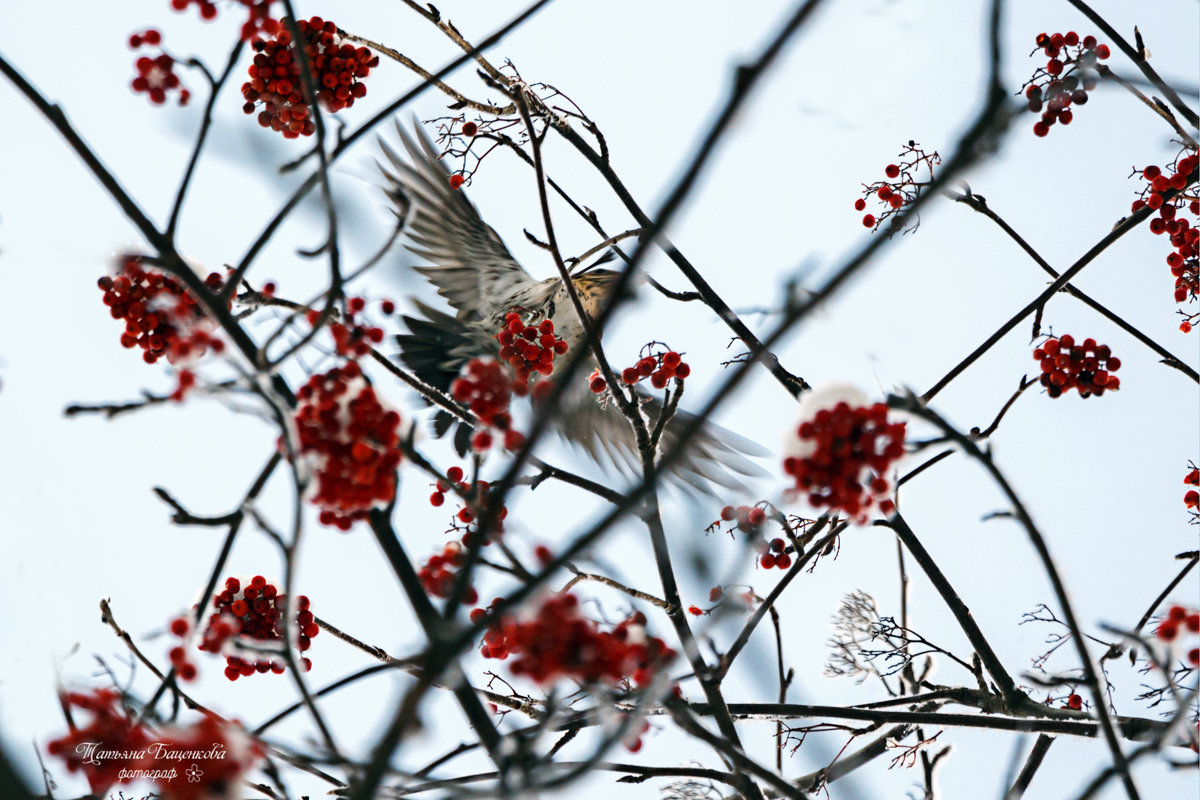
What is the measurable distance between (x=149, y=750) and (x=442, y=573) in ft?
1.15

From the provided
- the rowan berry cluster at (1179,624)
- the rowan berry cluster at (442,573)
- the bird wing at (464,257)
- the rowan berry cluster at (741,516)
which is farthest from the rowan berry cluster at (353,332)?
the bird wing at (464,257)

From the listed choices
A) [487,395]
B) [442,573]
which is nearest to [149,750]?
[442,573]

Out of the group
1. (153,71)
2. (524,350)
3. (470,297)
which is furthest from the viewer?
(470,297)

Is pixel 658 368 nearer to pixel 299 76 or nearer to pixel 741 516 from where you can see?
pixel 741 516

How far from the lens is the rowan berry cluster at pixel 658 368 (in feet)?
6.15

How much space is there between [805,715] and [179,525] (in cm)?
93

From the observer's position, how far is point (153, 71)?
4.78 ft

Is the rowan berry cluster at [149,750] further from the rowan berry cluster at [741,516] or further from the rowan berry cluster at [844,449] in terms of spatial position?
the rowan berry cluster at [741,516]

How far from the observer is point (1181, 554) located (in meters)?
1.73

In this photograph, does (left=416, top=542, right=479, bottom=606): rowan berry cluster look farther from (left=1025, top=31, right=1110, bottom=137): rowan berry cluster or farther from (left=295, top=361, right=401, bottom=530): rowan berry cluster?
(left=1025, top=31, right=1110, bottom=137): rowan berry cluster

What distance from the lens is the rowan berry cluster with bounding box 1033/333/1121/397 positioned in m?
1.78

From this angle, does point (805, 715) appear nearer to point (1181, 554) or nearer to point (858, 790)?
point (858, 790)

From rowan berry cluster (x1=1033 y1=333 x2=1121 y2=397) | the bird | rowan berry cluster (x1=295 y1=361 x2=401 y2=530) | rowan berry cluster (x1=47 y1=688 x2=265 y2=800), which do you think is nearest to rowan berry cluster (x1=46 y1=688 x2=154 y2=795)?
rowan berry cluster (x1=47 y1=688 x2=265 y2=800)

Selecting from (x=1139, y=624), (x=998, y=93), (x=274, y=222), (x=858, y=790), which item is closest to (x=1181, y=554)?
(x=1139, y=624)
